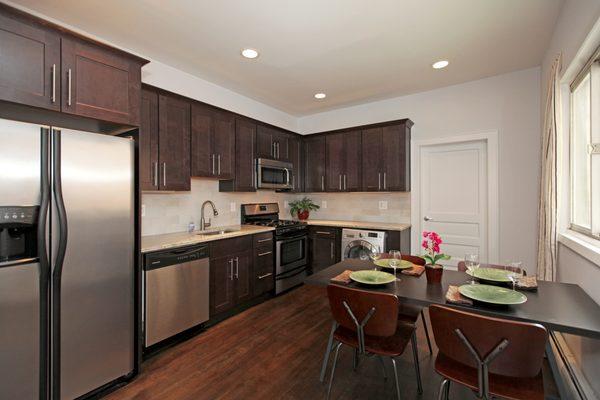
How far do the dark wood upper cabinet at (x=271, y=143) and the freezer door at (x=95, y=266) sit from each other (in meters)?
2.05

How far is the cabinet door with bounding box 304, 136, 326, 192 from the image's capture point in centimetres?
455

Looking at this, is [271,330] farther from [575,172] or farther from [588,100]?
[588,100]

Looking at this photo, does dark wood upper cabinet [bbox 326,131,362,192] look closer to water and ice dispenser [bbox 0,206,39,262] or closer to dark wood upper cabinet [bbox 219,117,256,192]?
dark wood upper cabinet [bbox 219,117,256,192]

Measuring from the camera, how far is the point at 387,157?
3.93 m

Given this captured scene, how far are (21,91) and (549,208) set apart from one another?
379 centimetres

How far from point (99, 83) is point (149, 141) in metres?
0.73

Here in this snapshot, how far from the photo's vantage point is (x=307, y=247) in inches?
168

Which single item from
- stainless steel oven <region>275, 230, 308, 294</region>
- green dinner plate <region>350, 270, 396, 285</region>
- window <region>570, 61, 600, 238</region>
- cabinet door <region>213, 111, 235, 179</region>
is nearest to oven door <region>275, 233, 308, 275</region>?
stainless steel oven <region>275, 230, 308, 294</region>

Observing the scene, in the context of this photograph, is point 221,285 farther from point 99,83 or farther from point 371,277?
point 99,83

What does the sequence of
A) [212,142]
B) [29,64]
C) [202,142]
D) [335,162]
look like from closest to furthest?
[29,64]
[202,142]
[212,142]
[335,162]

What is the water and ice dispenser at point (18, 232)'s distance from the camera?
60.3 inches

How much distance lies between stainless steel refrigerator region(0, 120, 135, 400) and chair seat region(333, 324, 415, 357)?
1.56m

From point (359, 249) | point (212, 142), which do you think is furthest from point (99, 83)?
point (359, 249)

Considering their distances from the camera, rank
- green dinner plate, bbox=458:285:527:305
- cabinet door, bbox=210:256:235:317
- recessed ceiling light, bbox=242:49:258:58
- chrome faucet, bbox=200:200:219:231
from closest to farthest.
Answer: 1. green dinner plate, bbox=458:285:527:305
2. recessed ceiling light, bbox=242:49:258:58
3. cabinet door, bbox=210:256:235:317
4. chrome faucet, bbox=200:200:219:231
